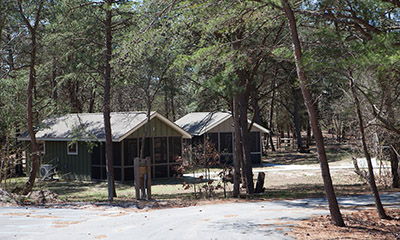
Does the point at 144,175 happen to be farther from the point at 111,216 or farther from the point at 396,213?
the point at 396,213

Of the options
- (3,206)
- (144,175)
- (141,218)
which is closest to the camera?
(141,218)

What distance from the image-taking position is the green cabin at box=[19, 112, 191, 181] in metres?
23.8

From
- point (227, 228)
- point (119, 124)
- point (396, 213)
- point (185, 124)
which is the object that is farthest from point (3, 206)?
point (185, 124)

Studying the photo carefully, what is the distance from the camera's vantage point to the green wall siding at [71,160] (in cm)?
2511

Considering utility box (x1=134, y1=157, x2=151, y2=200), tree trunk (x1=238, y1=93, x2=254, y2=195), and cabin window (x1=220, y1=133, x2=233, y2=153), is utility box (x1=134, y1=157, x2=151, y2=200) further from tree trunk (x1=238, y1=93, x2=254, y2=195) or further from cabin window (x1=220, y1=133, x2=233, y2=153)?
cabin window (x1=220, y1=133, x2=233, y2=153)

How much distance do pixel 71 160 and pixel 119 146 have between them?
12.7 feet

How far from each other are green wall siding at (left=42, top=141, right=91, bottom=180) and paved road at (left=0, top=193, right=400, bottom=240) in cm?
1288

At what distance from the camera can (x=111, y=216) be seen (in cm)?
1091

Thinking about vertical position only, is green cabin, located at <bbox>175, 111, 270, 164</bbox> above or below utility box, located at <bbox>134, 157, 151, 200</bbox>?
above

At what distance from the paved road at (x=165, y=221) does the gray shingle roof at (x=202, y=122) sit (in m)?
18.7

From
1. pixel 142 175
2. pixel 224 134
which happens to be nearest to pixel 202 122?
pixel 224 134

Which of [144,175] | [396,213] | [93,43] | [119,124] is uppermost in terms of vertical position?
[93,43]

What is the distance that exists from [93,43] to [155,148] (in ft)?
31.5

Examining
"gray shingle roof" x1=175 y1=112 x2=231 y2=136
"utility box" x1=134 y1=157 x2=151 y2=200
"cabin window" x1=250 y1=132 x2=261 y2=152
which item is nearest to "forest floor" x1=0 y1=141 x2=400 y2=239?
"utility box" x1=134 y1=157 x2=151 y2=200
